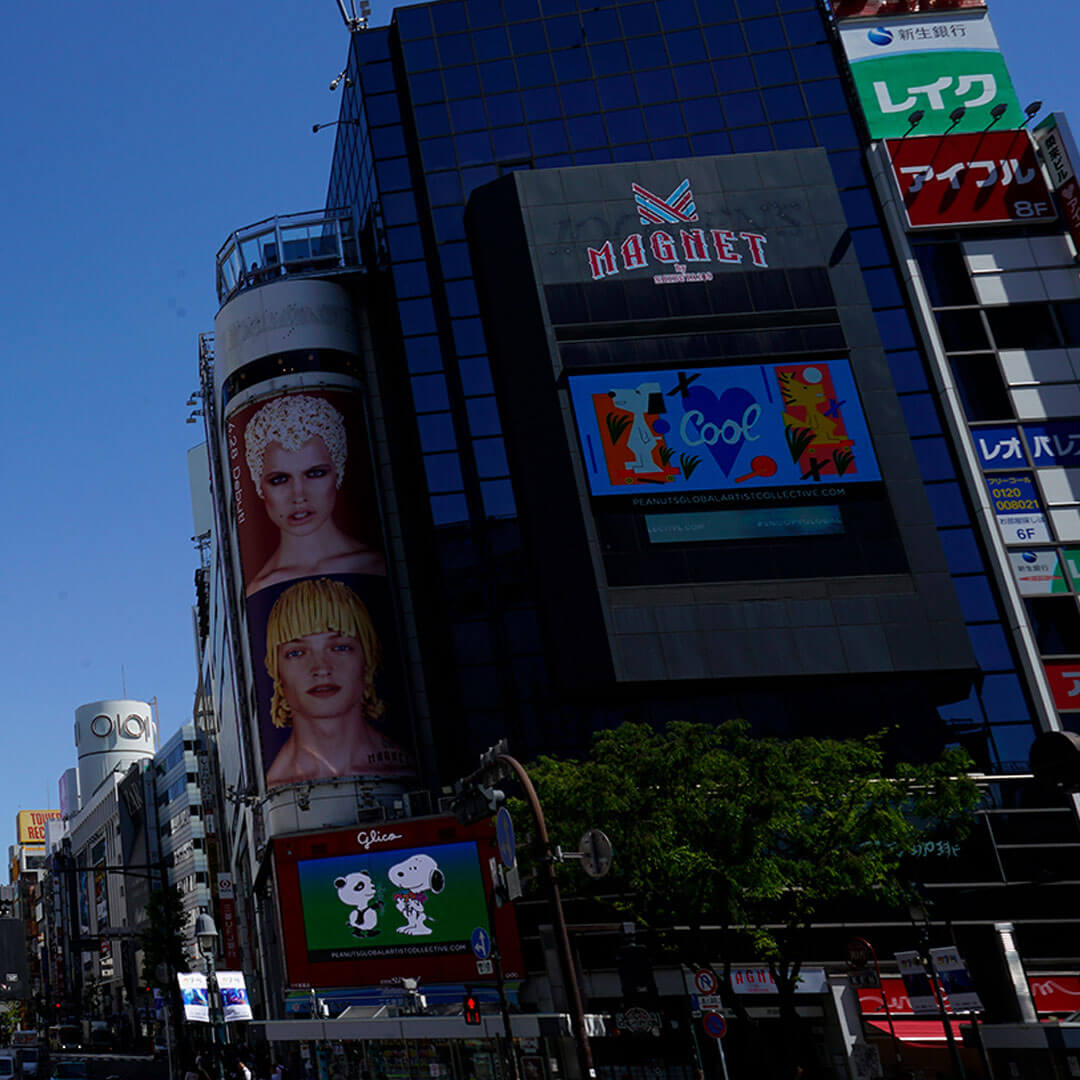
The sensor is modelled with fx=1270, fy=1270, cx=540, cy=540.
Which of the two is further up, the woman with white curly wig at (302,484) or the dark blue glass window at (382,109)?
the dark blue glass window at (382,109)

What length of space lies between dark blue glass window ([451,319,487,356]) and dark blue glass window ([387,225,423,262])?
4.51 metres

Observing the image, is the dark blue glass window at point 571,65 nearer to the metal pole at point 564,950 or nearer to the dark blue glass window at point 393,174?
the dark blue glass window at point 393,174

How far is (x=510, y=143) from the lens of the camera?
189 ft

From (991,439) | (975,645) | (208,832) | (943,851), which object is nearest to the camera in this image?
(943,851)

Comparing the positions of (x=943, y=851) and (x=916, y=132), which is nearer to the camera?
(x=943, y=851)

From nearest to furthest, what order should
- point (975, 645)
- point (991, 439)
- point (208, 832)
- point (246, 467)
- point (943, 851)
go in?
point (943, 851), point (975, 645), point (991, 439), point (246, 467), point (208, 832)

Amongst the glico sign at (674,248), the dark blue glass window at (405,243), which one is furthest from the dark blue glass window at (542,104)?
the dark blue glass window at (405,243)

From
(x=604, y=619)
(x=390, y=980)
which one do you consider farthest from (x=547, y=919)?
(x=604, y=619)

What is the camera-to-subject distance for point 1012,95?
2213 inches

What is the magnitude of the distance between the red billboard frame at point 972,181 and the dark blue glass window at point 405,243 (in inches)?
839

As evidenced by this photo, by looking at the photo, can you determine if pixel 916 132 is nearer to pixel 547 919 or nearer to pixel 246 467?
pixel 246 467

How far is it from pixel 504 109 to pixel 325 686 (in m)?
27.3

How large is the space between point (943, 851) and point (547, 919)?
1445cm

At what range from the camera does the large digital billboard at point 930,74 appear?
2206 inches
